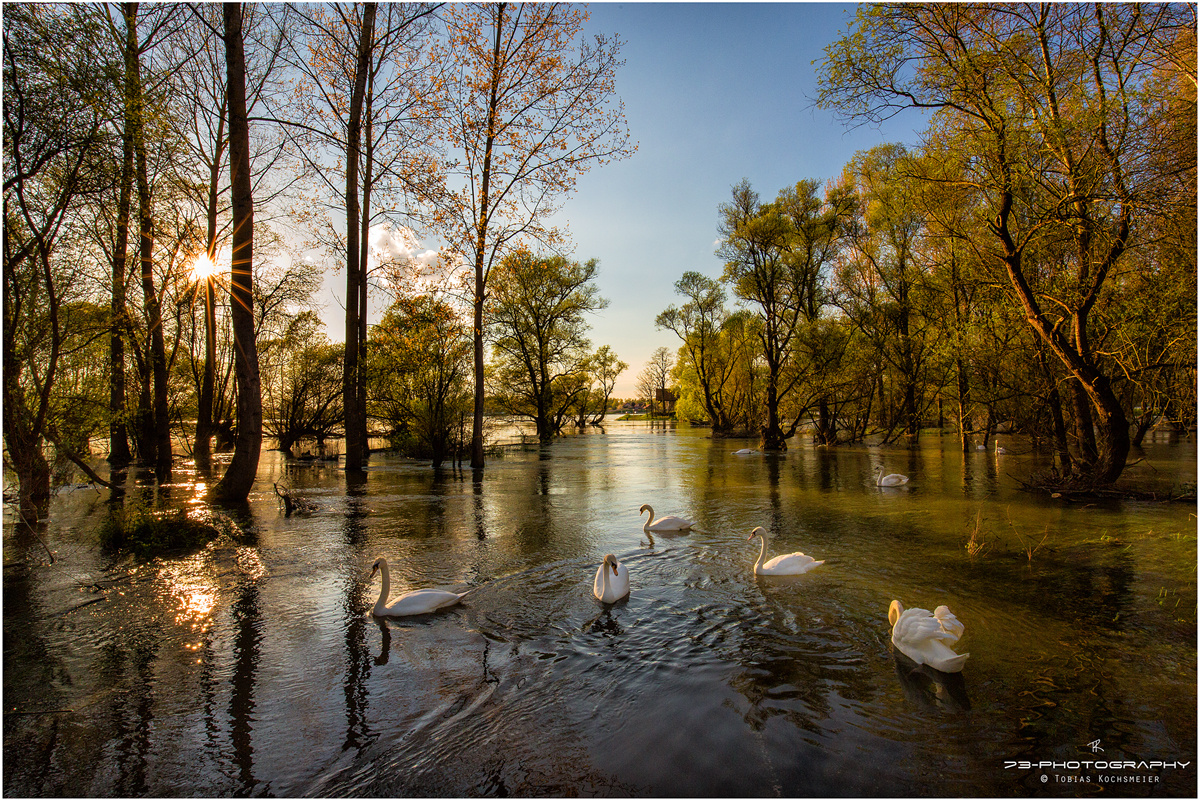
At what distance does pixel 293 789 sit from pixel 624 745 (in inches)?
81.7

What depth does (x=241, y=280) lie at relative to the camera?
12.0 meters

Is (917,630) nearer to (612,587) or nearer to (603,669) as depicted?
(603,669)

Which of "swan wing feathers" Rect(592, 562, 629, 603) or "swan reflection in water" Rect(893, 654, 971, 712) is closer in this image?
"swan reflection in water" Rect(893, 654, 971, 712)

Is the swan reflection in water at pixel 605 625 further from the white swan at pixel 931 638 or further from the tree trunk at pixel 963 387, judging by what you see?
the tree trunk at pixel 963 387

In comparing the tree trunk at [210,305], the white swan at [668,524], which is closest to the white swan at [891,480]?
the white swan at [668,524]

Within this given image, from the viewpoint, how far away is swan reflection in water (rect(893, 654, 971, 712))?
13.2 ft

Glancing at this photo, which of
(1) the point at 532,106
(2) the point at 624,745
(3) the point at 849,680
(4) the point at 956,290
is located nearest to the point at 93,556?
(2) the point at 624,745

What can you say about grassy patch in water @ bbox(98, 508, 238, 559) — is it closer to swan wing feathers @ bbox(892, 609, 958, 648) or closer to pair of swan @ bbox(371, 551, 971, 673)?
pair of swan @ bbox(371, 551, 971, 673)

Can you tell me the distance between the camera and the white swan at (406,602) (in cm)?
581

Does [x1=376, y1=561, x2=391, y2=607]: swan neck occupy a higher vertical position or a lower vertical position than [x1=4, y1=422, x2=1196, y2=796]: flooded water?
higher

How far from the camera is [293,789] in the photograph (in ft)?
10.5

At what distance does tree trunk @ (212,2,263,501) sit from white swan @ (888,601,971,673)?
11.7m
